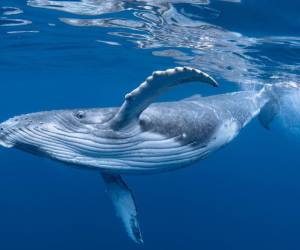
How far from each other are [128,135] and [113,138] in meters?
0.22

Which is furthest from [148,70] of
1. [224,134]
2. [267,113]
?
[224,134]

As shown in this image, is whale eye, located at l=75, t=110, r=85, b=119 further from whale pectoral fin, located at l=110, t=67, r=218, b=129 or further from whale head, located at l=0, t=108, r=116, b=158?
whale pectoral fin, located at l=110, t=67, r=218, b=129

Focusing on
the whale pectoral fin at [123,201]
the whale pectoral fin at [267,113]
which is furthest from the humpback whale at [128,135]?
the whale pectoral fin at [267,113]

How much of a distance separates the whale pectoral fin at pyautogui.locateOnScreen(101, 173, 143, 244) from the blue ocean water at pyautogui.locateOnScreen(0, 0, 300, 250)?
104 cm

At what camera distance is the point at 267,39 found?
48.1ft

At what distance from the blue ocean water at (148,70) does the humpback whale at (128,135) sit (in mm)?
992

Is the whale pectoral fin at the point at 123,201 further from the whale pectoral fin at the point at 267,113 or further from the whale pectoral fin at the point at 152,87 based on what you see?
the whale pectoral fin at the point at 267,113

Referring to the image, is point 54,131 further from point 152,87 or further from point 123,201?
point 123,201

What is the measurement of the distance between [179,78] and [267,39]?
38.2 feet

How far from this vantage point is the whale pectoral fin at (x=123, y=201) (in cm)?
590

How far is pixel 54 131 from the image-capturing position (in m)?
4.74

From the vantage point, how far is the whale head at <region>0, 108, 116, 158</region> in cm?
463

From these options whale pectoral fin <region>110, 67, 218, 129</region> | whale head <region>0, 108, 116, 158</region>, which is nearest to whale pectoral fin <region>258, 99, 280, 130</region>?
whale pectoral fin <region>110, 67, 218, 129</region>

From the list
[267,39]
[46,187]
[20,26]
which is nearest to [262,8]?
[267,39]
